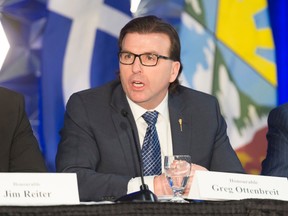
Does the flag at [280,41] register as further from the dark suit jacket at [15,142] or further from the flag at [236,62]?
the dark suit jacket at [15,142]

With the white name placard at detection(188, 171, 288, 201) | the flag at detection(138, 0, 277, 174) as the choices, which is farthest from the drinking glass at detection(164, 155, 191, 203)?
the flag at detection(138, 0, 277, 174)

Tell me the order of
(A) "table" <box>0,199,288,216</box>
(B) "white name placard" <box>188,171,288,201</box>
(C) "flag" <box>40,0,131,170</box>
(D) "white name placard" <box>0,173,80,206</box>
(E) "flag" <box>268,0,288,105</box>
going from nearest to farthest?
(A) "table" <box>0,199,288,216</box> → (D) "white name placard" <box>0,173,80,206</box> → (B) "white name placard" <box>188,171,288,201</box> → (C) "flag" <box>40,0,131,170</box> → (E) "flag" <box>268,0,288,105</box>

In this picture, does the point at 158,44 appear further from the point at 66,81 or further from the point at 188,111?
the point at 66,81

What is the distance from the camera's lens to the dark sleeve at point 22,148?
9.32ft

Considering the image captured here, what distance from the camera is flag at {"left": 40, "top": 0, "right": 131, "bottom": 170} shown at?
410 centimetres

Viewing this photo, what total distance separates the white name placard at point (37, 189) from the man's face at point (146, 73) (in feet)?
4.36

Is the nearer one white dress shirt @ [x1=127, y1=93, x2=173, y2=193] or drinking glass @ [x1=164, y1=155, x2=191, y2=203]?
drinking glass @ [x1=164, y1=155, x2=191, y2=203]

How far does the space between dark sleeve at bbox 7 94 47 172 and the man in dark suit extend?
161mm

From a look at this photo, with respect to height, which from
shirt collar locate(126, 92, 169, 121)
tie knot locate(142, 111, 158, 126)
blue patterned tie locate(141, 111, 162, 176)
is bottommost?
blue patterned tie locate(141, 111, 162, 176)

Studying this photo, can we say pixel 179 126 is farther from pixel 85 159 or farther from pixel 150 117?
pixel 85 159

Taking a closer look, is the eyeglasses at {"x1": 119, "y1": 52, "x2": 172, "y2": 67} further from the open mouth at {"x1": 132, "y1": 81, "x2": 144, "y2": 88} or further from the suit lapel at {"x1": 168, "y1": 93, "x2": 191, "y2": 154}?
the suit lapel at {"x1": 168, "y1": 93, "x2": 191, "y2": 154}

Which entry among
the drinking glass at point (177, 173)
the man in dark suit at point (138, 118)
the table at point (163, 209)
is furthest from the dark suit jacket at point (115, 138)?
the table at point (163, 209)

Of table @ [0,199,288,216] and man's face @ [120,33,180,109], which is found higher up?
man's face @ [120,33,180,109]

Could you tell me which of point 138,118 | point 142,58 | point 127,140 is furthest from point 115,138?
point 142,58
